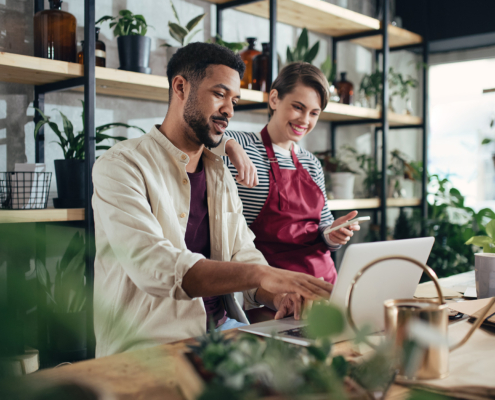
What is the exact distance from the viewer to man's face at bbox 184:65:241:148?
145cm

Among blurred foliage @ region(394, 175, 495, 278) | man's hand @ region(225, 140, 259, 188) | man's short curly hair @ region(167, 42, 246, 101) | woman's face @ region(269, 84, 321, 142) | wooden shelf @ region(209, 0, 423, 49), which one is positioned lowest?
blurred foliage @ region(394, 175, 495, 278)

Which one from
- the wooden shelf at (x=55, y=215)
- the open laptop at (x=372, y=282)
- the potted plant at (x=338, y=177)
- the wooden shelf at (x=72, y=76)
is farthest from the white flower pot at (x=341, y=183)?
the open laptop at (x=372, y=282)

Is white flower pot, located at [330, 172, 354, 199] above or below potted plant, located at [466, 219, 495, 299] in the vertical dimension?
above

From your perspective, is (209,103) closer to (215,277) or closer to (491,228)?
(215,277)

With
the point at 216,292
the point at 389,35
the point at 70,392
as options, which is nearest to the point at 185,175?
the point at 216,292

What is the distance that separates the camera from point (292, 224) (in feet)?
6.17

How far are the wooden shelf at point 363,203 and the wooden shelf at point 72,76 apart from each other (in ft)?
3.72

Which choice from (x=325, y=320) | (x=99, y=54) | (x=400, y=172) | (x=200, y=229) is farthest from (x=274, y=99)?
(x=325, y=320)

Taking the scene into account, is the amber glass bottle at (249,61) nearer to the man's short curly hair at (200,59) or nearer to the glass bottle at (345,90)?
the glass bottle at (345,90)

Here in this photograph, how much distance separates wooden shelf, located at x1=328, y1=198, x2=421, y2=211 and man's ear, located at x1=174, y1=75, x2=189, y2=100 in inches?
53.2

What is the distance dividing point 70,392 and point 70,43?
70.9 inches

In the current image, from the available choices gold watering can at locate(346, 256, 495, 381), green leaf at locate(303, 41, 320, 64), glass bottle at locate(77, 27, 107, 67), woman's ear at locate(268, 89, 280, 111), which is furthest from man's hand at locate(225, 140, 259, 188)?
green leaf at locate(303, 41, 320, 64)

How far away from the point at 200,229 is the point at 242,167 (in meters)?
0.30

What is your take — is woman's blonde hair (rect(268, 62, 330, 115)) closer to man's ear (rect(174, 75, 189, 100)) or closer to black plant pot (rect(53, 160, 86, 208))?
man's ear (rect(174, 75, 189, 100))
